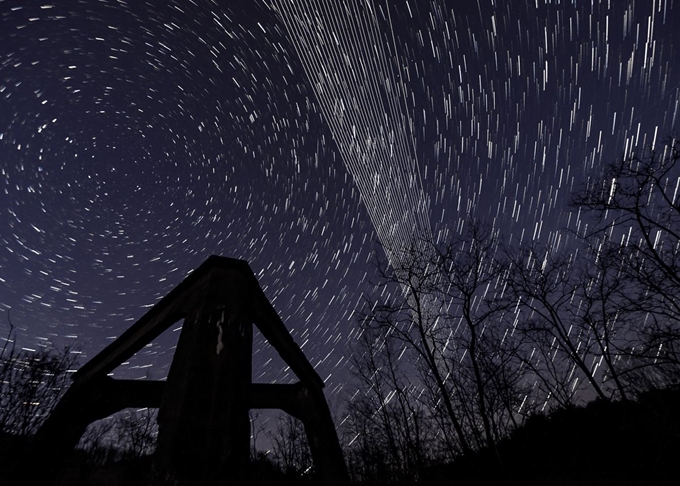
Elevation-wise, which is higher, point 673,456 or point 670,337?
point 670,337

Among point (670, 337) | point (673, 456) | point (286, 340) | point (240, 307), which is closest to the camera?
point (240, 307)

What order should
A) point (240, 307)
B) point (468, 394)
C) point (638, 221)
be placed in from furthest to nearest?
point (468, 394) < point (638, 221) < point (240, 307)

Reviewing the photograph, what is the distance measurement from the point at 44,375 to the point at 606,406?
3218 cm

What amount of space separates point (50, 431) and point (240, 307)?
211 cm

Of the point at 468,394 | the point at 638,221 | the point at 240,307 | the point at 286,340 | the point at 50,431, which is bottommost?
the point at 50,431

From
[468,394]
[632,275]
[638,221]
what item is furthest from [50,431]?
[468,394]

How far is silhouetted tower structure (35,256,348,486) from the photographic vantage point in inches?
56.4

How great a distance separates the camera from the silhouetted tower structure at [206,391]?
143cm

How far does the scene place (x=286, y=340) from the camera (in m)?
3.16

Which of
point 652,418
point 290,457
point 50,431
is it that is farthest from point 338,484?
point 290,457

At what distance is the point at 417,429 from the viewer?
2291 cm

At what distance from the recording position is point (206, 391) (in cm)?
158

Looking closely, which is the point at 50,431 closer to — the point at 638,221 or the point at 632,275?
the point at 632,275

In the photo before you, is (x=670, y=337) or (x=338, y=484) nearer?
(x=338, y=484)
